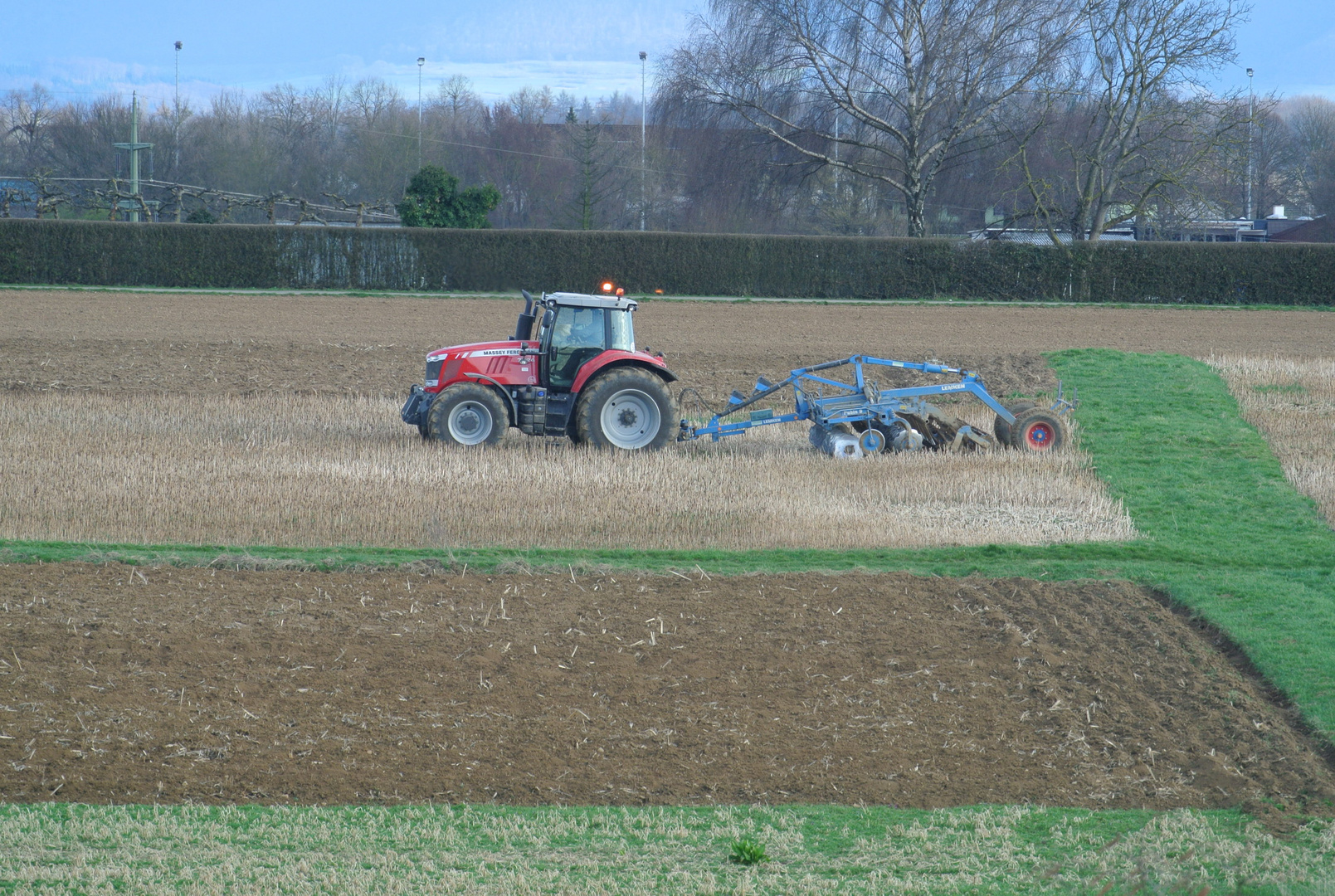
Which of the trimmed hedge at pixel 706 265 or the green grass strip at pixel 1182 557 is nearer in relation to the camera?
the green grass strip at pixel 1182 557

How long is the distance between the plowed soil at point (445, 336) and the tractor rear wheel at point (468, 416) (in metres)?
6.03

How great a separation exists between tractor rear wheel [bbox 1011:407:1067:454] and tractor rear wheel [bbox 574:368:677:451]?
14.6 feet

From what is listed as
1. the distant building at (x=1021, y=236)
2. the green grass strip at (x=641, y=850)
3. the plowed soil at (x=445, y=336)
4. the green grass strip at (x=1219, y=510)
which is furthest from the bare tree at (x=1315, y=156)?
the green grass strip at (x=641, y=850)

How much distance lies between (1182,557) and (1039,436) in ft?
15.1

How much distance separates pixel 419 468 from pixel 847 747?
788cm

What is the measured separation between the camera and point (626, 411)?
1535 centimetres

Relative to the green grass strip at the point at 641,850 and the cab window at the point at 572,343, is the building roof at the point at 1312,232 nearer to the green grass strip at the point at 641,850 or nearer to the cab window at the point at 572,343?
the cab window at the point at 572,343

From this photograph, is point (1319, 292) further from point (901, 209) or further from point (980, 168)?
point (901, 209)

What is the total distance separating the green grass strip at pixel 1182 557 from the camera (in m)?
9.07

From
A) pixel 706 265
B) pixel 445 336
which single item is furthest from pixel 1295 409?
pixel 706 265

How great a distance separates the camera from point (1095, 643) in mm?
8953

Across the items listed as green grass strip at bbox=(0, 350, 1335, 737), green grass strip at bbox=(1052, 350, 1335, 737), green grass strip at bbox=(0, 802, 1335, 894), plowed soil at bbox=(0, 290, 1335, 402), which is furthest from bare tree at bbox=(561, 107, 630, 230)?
green grass strip at bbox=(0, 802, 1335, 894)

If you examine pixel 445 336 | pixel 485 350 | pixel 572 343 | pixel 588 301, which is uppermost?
pixel 588 301

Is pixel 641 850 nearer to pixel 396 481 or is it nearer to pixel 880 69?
pixel 396 481
